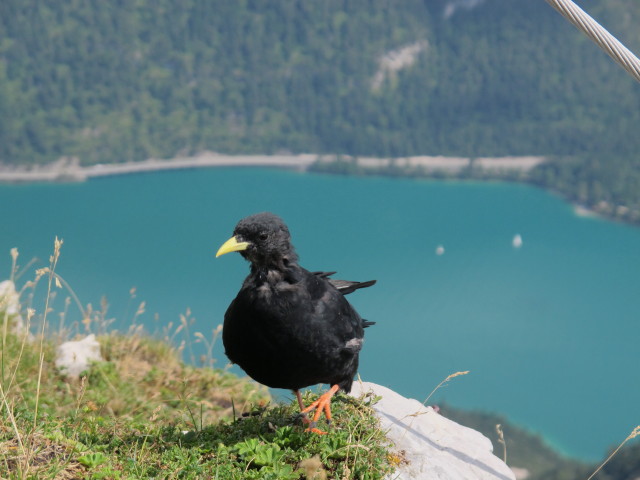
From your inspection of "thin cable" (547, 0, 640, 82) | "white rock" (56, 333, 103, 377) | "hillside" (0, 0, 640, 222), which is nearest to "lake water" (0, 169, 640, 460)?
"hillside" (0, 0, 640, 222)

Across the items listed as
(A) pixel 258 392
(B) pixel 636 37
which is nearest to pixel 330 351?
(A) pixel 258 392

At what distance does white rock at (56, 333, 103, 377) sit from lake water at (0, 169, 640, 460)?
31707mm

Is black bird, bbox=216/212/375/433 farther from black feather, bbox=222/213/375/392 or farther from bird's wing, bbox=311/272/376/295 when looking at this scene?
bird's wing, bbox=311/272/376/295

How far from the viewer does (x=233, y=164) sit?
252 ft

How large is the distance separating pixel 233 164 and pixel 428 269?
29524 mm

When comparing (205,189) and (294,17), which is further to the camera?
(294,17)

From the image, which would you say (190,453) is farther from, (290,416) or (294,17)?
(294,17)

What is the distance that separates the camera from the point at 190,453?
12.6ft

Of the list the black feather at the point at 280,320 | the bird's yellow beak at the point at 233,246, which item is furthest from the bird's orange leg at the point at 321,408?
the bird's yellow beak at the point at 233,246

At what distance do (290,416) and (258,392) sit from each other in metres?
3.05

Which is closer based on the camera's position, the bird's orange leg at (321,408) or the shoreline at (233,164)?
the bird's orange leg at (321,408)

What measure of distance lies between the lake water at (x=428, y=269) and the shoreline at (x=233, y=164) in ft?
7.56

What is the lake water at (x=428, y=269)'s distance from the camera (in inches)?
1729

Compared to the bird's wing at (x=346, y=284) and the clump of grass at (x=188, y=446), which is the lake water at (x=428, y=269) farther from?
the bird's wing at (x=346, y=284)
